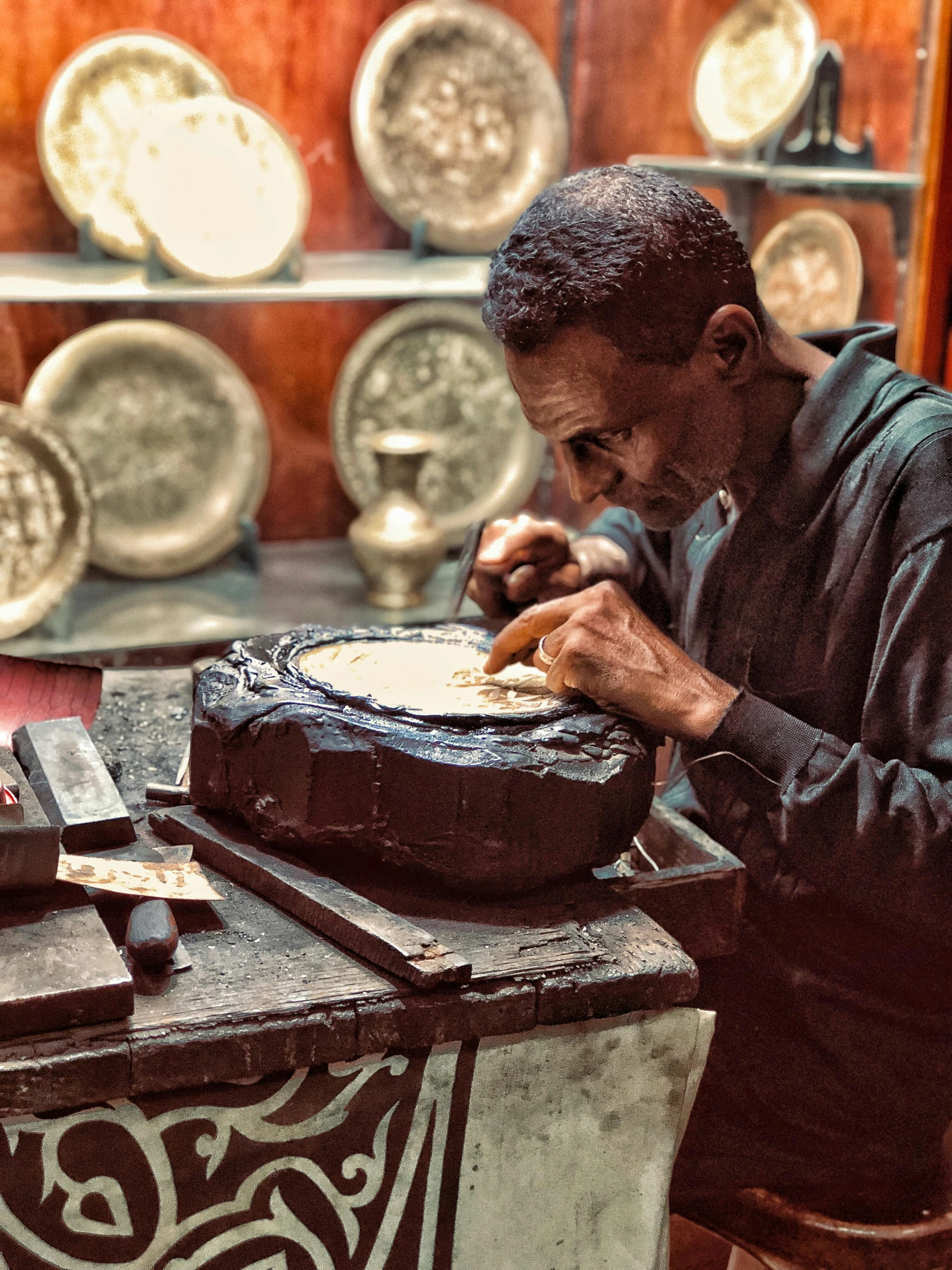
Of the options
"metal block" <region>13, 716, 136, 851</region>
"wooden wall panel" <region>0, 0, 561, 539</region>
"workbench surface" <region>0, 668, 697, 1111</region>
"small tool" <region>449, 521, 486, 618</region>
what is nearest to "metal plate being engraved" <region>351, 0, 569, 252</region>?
"wooden wall panel" <region>0, 0, 561, 539</region>

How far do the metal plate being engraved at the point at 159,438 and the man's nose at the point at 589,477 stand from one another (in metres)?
1.94

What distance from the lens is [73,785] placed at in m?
1.50

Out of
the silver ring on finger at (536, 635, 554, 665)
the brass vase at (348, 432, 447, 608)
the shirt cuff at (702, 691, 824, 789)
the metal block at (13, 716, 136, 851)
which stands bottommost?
the brass vase at (348, 432, 447, 608)

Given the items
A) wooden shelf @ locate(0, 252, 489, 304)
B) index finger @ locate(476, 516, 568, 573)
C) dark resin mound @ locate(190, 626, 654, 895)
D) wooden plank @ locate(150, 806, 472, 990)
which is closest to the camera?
wooden plank @ locate(150, 806, 472, 990)

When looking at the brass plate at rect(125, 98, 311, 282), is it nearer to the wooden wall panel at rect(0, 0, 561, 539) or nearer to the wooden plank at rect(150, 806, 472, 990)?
the wooden wall panel at rect(0, 0, 561, 539)

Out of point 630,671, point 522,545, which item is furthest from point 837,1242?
point 522,545

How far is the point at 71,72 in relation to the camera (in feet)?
10.1

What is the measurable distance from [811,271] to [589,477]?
2.21 meters

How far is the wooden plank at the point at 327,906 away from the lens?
4.07ft

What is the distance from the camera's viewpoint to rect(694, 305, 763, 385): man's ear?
1527 millimetres

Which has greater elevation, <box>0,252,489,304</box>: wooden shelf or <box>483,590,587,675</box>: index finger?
<box>0,252,489,304</box>: wooden shelf

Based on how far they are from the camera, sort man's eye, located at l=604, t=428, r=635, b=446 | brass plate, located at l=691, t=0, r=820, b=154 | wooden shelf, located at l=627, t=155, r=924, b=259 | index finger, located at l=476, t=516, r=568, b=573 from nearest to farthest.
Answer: man's eye, located at l=604, t=428, r=635, b=446
index finger, located at l=476, t=516, r=568, b=573
wooden shelf, located at l=627, t=155, r=924, b=259
brass plate, located at l=691, t=0, r=820, b=154

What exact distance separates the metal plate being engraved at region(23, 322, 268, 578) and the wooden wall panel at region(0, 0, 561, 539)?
11cm

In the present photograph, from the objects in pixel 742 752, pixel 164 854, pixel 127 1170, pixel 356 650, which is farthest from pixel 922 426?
pixel 127 1170
